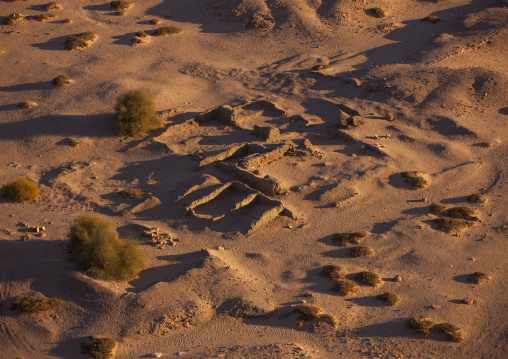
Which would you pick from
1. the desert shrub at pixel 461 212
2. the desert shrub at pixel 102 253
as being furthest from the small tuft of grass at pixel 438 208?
the desert shrub at pixel 102 253

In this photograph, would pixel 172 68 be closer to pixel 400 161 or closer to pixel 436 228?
pixel 400 161

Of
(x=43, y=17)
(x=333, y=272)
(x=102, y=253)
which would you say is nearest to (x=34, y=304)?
(x=102, y=253)

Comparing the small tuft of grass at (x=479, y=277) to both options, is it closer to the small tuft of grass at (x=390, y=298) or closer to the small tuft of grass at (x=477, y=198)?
the small tuft of grass at (x=390, y=298)

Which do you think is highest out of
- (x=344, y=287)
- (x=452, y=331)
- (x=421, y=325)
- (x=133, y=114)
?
(x=133, y=114)

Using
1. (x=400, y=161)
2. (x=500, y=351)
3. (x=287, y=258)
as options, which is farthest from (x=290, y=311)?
(x=400, y=161)

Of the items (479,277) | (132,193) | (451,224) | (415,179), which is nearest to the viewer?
(479,277)

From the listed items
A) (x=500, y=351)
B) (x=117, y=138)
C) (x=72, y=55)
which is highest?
(x=72, y=55)

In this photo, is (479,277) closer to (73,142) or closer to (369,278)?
(369,278)
